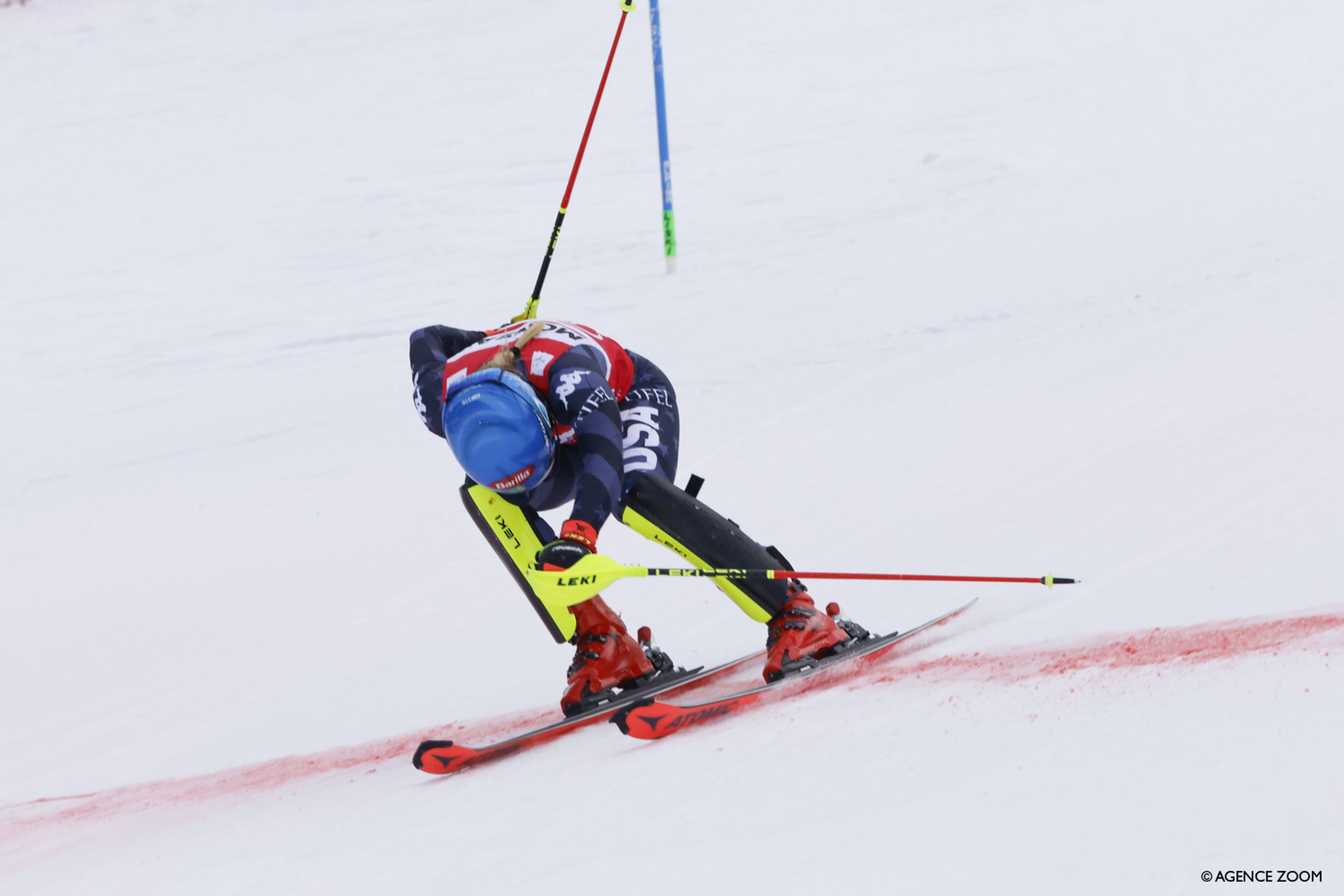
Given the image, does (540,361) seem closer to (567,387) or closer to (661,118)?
(567,387)

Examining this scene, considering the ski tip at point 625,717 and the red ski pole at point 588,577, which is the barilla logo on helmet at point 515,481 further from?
the ski tip at point 625,717

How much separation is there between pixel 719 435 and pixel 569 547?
12.1 feet

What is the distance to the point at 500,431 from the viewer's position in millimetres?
2684

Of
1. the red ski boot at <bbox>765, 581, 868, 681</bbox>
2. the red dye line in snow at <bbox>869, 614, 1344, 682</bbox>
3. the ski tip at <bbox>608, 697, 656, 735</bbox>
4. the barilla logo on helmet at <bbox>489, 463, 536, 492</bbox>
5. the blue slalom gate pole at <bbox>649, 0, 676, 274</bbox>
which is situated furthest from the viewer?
the blue slalom gate pole at <bbox>649, 0, 676, 274</bbox>

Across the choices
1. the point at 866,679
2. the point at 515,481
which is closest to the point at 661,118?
the point at 515,481

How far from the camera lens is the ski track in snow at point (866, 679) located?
2527mm

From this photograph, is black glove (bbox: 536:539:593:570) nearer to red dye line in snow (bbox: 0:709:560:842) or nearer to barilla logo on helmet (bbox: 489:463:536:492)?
barilla logo on helmet (bbox: 489:463:536:492)

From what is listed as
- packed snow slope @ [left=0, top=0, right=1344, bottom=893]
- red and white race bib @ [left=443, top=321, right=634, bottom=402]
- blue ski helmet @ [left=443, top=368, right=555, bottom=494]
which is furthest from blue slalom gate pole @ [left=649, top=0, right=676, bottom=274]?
blue ski helmet @ [left=443, top=368, right=555, bottom=494]

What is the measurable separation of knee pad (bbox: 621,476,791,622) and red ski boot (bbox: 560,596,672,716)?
356 millimetres

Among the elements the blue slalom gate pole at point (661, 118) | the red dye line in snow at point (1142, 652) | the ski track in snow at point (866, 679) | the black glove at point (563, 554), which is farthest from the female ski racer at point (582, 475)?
the blue slalom gate pole at point (661, 118)

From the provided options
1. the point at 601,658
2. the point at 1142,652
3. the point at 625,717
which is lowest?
the point at 1142,652

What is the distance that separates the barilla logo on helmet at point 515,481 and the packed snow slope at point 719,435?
0.63 meters

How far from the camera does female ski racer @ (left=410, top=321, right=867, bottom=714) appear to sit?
2.71 metres

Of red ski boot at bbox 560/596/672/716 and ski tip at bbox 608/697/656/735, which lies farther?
red ski boot at bbox 560/596/672/716
